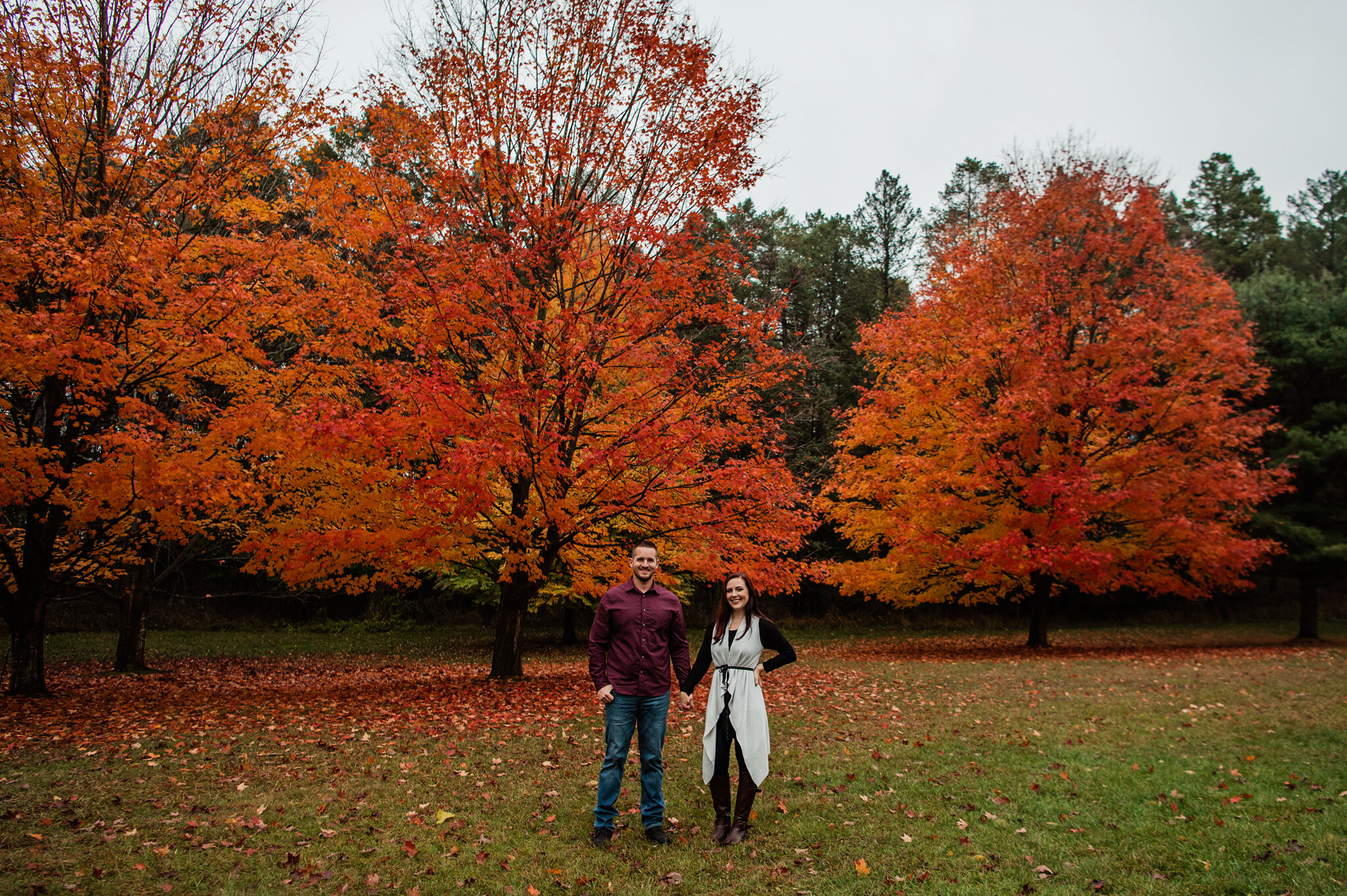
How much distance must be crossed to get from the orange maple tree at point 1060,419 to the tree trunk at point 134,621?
45.4 ft

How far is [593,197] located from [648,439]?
13.9ft

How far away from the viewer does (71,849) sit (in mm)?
4555

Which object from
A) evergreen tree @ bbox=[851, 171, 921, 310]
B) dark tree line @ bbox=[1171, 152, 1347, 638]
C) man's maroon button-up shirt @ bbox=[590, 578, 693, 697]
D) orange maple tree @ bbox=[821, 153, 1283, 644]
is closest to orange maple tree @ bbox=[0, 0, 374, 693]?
man's maroon button-up shirt @ bbox=[590, 578, 693, 697]

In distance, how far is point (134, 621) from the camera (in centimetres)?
1450

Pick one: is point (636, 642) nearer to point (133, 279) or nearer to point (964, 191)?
point (133, 279)

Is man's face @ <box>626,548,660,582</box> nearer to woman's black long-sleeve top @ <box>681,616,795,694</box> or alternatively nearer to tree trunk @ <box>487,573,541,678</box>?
woman's black long-sleeve top @ <box>681,616,795,694</box>

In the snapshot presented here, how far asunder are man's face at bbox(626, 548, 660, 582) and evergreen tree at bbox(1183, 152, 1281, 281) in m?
45.7

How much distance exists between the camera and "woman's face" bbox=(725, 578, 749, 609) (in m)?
5.17

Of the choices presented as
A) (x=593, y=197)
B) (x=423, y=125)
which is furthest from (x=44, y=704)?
(x=593, y=197)

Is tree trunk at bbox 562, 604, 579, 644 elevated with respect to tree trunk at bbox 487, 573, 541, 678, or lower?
lower

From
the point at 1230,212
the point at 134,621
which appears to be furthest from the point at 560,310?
the point at 1230,212

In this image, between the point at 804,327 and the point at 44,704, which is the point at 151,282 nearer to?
the point at 44,704

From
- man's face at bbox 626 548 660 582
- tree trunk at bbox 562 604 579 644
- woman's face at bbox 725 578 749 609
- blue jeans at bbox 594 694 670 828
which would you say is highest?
man's face at bbox 626 548 660 582

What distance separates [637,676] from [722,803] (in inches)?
41.1
